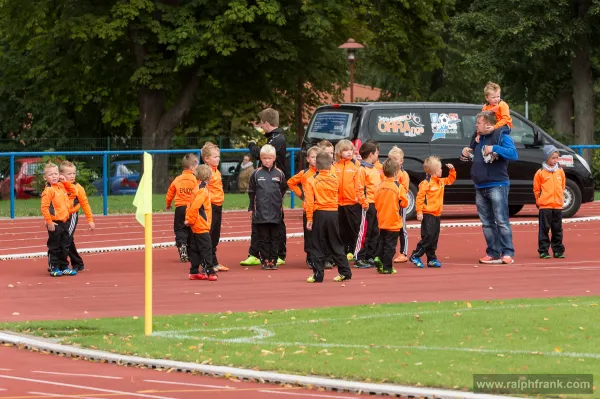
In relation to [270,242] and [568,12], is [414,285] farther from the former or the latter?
[568,12]

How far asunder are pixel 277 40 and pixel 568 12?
33.1 feet

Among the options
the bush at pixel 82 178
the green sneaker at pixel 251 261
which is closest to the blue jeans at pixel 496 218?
the green sneaker at pixel 251 261

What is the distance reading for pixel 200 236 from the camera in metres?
16.0

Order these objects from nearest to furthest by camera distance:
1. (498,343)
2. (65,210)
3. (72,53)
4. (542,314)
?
1. (498,343)
2. (542,314)
3. (65,210)
4. (72,53)

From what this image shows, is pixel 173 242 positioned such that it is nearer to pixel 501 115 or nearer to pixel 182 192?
pixel 182 192

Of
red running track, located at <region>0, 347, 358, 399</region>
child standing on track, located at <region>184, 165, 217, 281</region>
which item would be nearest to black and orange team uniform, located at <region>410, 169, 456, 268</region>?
child standing on track, located at <region>184, 165, 217, 281</region>

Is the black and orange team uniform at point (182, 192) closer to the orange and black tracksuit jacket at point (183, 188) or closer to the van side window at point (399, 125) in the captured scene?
the orange and black tracksuit jacket at point (183, 188)

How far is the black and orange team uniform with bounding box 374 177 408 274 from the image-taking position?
16.0 metres

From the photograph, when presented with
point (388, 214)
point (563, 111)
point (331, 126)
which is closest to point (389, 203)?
point (388, 214)

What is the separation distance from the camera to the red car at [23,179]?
28812 millimetres

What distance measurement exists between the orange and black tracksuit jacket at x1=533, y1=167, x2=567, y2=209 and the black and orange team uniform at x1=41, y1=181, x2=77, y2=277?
6170mm

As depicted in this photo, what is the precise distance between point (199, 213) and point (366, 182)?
7.39 feet

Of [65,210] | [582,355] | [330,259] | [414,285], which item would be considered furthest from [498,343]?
[65,210]

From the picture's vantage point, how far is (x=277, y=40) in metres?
38.9
